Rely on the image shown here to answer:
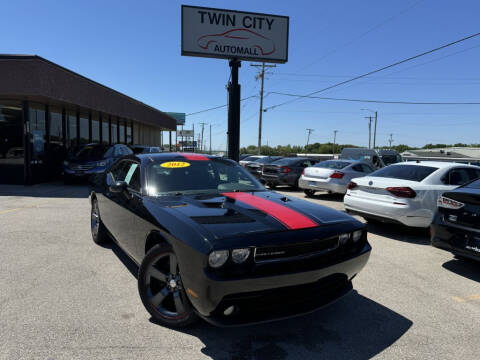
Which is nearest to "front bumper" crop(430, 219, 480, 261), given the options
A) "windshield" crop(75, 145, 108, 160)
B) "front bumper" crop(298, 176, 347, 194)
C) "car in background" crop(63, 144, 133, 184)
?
"front bumper" crop(298, 176, 347, 194)

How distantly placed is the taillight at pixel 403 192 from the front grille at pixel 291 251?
395 cm

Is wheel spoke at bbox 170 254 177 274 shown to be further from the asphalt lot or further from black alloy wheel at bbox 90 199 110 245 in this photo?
black alloy wheel at bbox 90 199 110 245

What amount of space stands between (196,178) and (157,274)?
1333mm

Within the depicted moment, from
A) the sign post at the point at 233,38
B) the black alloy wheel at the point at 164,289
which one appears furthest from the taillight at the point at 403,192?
the sign post at the point at 233,38

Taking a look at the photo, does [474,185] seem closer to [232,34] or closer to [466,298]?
[466,298]

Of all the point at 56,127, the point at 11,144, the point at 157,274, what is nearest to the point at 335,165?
the point at 157,274

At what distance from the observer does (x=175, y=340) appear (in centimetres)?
267

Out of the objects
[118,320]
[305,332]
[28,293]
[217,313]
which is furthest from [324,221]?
[28,293]

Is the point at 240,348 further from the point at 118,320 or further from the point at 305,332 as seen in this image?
the point at 118,320

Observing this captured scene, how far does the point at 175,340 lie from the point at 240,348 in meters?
0.52

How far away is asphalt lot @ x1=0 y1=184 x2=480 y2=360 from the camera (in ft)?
8.38

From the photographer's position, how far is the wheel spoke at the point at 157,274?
2797mm

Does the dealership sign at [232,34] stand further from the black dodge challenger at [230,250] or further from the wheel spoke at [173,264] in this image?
the wheel spoke at [173,264]

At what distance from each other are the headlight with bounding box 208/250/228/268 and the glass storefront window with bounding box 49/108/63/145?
15186 millimetres
